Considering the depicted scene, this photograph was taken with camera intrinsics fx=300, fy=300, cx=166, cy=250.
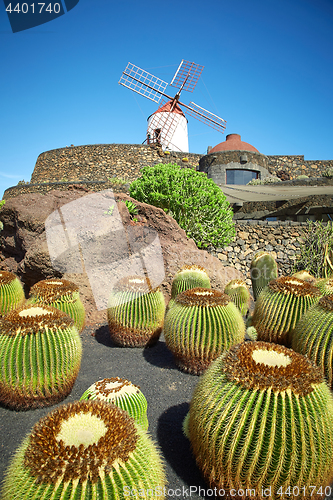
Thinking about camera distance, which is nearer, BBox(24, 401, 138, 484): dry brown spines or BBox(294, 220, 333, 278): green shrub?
BBox(24, 401, 138, 484): dry brown spines

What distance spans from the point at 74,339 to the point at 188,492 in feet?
5.52

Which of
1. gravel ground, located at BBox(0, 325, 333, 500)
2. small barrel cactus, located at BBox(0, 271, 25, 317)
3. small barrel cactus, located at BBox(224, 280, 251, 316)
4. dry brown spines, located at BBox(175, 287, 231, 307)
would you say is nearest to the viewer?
gravel ground, located at BBox(0, 325, 333, 500)

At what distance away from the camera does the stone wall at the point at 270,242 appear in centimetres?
1035

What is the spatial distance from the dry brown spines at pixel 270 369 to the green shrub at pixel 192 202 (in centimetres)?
679

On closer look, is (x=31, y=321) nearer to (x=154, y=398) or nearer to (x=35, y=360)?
(x=35, y=360)

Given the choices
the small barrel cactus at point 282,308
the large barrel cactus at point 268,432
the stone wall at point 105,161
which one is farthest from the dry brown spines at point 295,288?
the stone wall at point 105,161

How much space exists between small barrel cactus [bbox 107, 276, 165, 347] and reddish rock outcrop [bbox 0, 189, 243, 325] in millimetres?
1490

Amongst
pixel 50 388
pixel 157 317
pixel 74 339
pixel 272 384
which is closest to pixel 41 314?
pixel 74 339

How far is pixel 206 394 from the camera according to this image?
1.98 meters

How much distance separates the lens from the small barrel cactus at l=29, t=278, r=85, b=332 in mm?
4219

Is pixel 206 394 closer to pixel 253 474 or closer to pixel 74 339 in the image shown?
pixel 253 474

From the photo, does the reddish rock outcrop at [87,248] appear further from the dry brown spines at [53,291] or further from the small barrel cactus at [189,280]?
the dry brown spines at [53,291]

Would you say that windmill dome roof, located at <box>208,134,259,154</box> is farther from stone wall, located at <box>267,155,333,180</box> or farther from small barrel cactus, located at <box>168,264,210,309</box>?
small barrel cactus, located at <box>168,264,210,309</box>

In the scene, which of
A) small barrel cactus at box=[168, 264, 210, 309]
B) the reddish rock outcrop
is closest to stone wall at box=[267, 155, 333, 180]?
the reddish rock outcrop
